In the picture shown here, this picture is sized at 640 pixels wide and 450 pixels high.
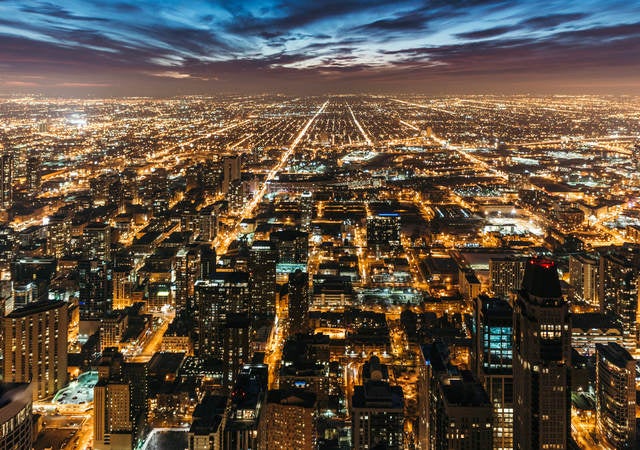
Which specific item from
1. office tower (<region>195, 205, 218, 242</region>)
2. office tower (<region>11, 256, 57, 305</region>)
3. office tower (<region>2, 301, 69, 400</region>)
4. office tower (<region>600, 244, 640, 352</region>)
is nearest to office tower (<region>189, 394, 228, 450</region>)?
office tower (<region>2, 301, 69, 400</region>)

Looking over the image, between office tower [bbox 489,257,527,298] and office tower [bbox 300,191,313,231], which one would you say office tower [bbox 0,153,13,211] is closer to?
office tower [bbox 300,191,313,231]

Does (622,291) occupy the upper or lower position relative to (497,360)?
upper

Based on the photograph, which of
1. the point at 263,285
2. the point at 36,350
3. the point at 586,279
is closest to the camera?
the point at 36,350

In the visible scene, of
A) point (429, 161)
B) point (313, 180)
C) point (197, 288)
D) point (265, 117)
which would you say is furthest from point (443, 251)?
point (265, 117)

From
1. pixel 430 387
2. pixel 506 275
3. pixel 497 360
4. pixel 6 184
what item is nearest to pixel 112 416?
pixel 430 387

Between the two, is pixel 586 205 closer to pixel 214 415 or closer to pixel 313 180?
pixel 313 180

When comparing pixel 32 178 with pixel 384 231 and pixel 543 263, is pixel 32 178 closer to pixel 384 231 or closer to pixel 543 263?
pixel 384 231

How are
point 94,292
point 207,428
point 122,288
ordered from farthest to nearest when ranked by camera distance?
point 122,288
point 94,292
point 207,428

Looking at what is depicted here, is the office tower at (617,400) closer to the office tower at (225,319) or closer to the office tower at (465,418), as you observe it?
the office tower at (465,418)
